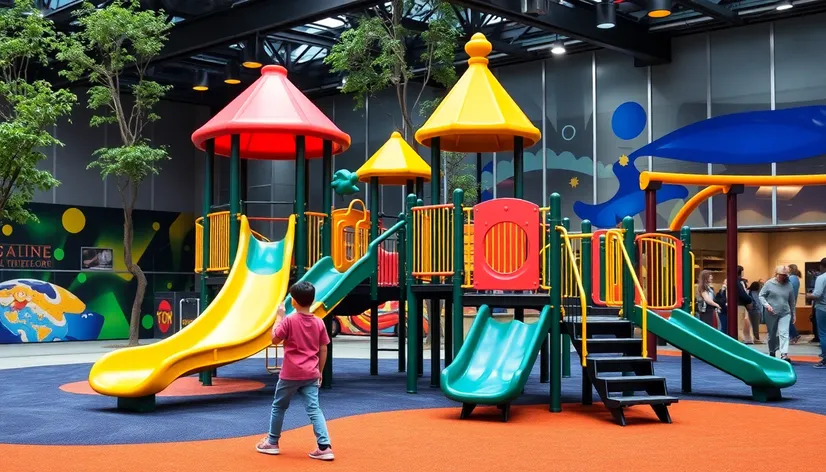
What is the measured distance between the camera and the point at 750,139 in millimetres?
22531

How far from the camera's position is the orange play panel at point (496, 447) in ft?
24.1

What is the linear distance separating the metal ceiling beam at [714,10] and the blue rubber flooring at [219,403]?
8.27 metres

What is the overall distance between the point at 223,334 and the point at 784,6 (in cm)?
1547

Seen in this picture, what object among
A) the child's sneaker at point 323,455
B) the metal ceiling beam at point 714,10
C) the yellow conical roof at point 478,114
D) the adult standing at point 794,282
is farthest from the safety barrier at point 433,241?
the metal ceiling beam at point 714,10

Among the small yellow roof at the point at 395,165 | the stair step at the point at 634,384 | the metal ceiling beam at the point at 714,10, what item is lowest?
the stair step at the point at 634,384

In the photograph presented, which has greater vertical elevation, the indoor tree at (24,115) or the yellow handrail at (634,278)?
the indoor tree at (24,115)

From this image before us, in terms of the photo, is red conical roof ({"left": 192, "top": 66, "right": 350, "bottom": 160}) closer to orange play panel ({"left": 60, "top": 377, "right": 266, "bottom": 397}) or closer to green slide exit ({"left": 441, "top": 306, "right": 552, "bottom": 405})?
orange play panel ({"left": 60, "top": 377, "right": 266, "bottom": 397})

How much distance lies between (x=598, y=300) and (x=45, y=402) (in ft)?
23.1

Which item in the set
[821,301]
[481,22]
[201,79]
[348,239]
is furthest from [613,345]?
[201,79]

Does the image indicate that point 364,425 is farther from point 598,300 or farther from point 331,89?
point 331,89

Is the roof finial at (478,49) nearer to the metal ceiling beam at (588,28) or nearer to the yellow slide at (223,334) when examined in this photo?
the yellow slide at (223,334)

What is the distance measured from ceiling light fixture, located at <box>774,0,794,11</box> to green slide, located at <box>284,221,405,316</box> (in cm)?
1250

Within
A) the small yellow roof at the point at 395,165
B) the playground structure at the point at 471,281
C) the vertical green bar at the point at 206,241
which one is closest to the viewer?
the playground structure at the point at 471,281

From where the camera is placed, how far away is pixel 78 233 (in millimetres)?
29219
